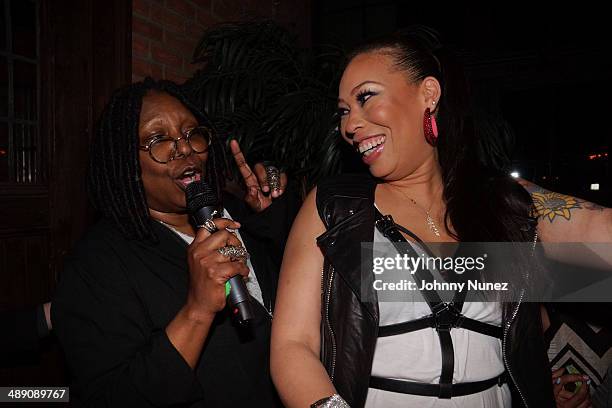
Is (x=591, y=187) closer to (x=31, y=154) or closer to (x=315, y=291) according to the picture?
(x=315, y=291)

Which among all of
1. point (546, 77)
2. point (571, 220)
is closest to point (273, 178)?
point (571, 220)

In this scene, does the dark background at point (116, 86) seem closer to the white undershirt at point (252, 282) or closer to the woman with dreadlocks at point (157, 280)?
the woman with dreadlocks at point (157, 280)

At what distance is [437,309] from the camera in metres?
1.22

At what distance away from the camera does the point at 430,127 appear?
1.46m

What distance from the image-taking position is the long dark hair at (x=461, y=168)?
55.4 inches

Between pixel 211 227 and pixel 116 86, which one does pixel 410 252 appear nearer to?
pixel 211 227

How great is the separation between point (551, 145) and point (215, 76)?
3.36m

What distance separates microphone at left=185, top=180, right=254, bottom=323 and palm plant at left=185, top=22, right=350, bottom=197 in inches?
45.0

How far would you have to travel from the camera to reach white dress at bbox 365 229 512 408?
1.21 m

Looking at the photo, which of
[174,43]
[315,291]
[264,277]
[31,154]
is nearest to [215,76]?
[174,43]

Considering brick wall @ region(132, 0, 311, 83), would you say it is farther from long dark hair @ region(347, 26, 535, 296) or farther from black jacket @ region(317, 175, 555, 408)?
black jacket @ region(317, 175, 555, 408)

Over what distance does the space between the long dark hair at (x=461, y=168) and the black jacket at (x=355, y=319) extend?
0.24 meters

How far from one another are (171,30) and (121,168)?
1784mm

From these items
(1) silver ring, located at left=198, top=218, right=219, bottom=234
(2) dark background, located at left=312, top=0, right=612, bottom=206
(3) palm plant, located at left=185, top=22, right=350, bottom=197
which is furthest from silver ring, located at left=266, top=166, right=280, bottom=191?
(2) dark background, located at left=312, top=0, right=612, bottom=206
